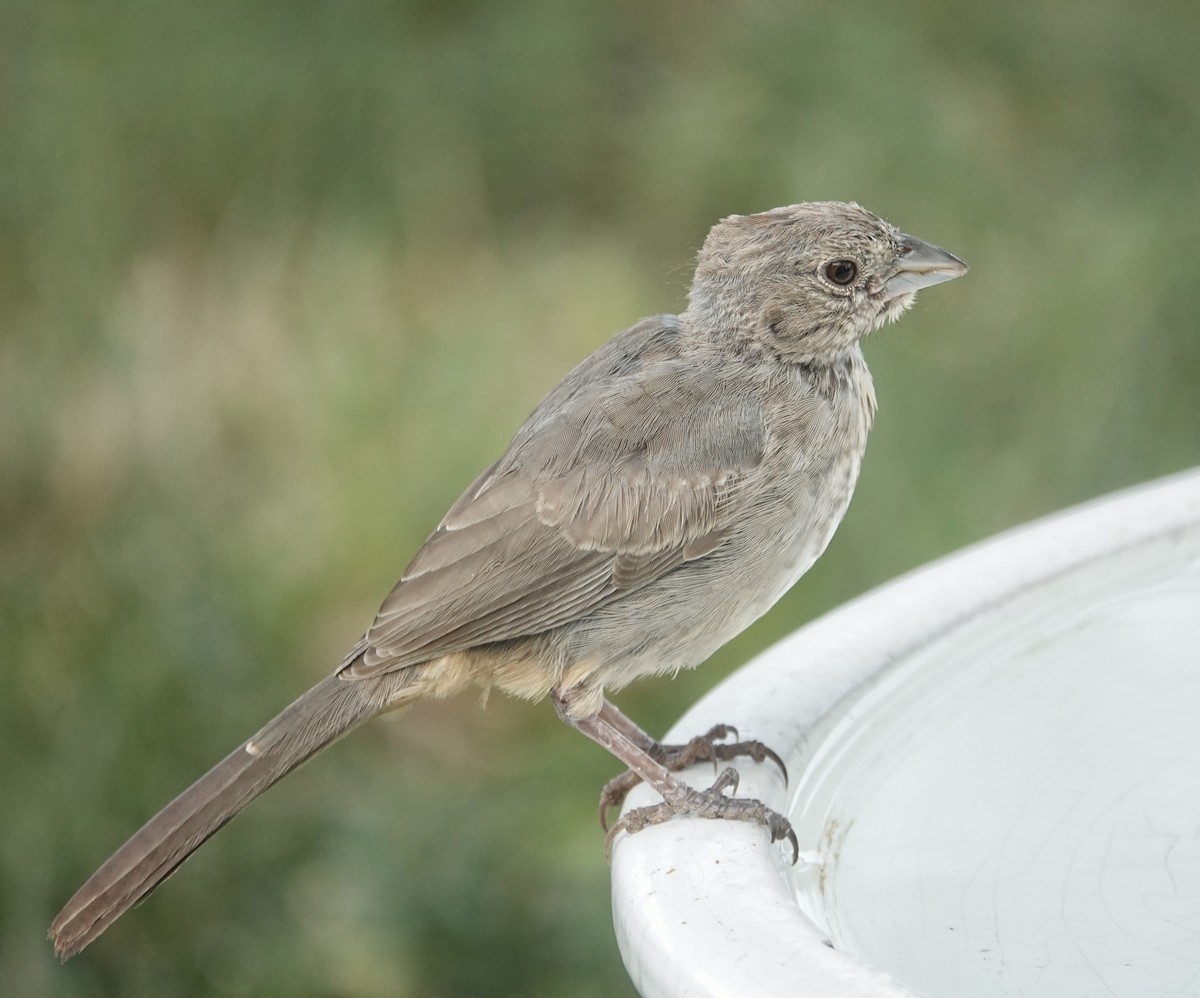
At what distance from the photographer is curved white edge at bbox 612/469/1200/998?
6.17 ft

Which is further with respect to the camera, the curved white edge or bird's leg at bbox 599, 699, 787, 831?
bird's leg at bbox 599, 699, 787, 831

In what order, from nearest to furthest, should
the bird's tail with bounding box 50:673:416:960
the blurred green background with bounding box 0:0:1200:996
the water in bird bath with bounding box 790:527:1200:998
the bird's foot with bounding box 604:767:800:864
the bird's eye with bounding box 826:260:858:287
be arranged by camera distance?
the water in bird bath with bounding box 790:527:1200:998 → the bird's foot with bounding box 604:767:800:864 → the bird's tail with bounding box 50:673:416:960 → the bird's eye with bounding box 826:260:858:287 → the blurred green background with bounding box 0:0:1200:996

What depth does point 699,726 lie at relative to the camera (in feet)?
9.05

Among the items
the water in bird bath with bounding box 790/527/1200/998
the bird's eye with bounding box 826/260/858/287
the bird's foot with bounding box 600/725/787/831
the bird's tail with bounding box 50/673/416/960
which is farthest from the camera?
the bird's eye with bounding box 826/260/858/287

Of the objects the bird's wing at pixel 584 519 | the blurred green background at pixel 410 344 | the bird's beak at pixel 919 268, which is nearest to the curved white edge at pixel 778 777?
the bird's wing at pixel 584 519

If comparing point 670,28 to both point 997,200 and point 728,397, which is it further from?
point 728,397

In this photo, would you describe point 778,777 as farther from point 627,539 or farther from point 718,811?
point 627,539

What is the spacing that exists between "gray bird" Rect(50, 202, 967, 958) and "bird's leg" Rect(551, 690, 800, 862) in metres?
0.01

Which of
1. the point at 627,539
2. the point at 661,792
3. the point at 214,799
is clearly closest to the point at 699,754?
the point at 661,792

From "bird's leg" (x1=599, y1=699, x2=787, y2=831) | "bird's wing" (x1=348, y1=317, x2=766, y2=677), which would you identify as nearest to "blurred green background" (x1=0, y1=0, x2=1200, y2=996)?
"bird's leg" (x1=599, y1=699, x2=787, y2=831)

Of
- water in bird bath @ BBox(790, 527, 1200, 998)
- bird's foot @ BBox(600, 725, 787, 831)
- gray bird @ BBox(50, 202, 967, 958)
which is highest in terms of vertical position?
gray bird @ BBox(50, 202, 967, 958)

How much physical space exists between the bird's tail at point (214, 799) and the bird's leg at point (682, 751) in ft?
1.43

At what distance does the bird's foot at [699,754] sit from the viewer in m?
2.62

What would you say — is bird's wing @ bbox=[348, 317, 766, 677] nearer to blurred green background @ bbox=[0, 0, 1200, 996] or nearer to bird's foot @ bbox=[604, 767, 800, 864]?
bird's foot @ bbox=[604, 767, 800, 864]
